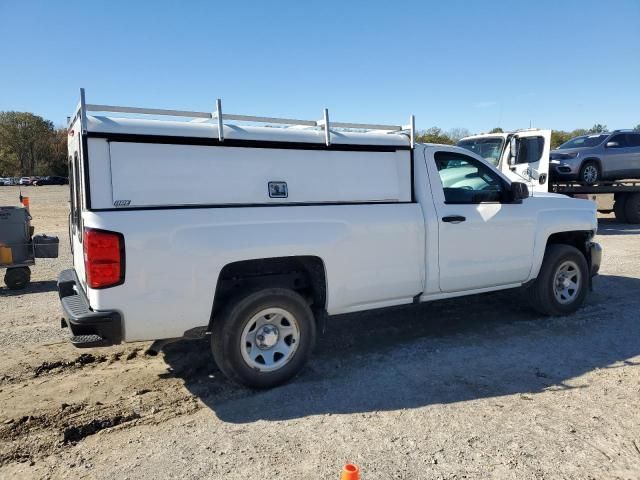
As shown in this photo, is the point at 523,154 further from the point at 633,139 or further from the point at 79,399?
the point at 79,399

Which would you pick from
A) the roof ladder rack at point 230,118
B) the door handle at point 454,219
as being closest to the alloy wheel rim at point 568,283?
the door handle at point 454,219

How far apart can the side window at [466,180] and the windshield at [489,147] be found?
730cm

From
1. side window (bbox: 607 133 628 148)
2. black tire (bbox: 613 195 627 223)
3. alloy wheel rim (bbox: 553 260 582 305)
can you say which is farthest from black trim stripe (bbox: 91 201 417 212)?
black tire (bbox: 613 195 627 223)

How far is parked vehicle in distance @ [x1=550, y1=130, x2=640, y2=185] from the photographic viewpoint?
15297 millimetres

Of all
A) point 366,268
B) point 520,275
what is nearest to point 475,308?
point 520,275

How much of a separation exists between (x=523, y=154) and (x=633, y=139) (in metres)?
5.92

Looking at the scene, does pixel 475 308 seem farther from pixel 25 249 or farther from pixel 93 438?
pixel 25 249

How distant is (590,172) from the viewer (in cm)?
1545

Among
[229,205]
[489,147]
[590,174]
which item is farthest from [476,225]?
[590,174]

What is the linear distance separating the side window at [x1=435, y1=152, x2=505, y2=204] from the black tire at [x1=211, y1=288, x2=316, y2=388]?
199 centimetres

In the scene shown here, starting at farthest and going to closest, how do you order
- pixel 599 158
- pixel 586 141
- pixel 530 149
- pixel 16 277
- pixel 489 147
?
pixel 586 141, pixel 599 158, pixel 489 147, pixel 530 149, pixel 16 277

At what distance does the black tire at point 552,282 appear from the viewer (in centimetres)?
602

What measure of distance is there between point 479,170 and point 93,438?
14.5 ft

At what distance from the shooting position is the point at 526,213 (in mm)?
5719
